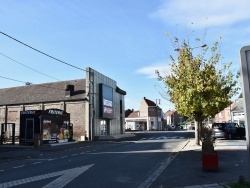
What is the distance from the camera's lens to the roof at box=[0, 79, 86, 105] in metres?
42.3

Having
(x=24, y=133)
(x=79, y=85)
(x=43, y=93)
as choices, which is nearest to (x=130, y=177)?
(x=24, y=133)

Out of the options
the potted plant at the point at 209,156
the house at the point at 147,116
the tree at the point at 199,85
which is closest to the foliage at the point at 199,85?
the tree at the point at 199,85

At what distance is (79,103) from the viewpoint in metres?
40.4

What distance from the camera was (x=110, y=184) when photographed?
29.6 feet

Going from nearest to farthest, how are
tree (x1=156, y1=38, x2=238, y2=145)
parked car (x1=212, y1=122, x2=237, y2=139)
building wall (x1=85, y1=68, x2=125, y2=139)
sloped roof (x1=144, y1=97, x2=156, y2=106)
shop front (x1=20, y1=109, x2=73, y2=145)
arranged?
tree (x1=156, y1=38, x2=238, y2=145), shop front (x1=20, y1=109, x2=73, y2=145), parked car (x1=212, y1=122, x2=237, y2=139), building wall (x1=85, y1=68, x2=125, y2=139), sloped roof (x1=144, y1=97, x2=156, y2=106)

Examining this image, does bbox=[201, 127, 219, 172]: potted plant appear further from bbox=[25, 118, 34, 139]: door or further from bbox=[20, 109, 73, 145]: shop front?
bbox=[25, 118, 34, 139]: door

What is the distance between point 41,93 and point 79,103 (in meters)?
8.94

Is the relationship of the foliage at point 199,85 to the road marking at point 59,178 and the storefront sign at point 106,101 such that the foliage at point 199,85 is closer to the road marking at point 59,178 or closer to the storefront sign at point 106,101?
the road marking at point 59,178

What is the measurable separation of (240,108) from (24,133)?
4087 cm

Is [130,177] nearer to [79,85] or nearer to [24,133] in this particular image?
[24,133]

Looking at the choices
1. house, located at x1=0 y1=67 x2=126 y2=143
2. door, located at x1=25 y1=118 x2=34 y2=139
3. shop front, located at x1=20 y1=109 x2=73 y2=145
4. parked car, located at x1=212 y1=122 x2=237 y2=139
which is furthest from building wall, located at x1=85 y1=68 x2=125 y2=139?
parked car, located at x1=212 y1=122 x2=237 y2=139

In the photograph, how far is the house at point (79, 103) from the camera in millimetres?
39156

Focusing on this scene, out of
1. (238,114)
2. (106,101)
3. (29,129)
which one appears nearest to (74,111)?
(106,101)

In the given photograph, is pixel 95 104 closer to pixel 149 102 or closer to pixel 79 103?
pixel 79 103
